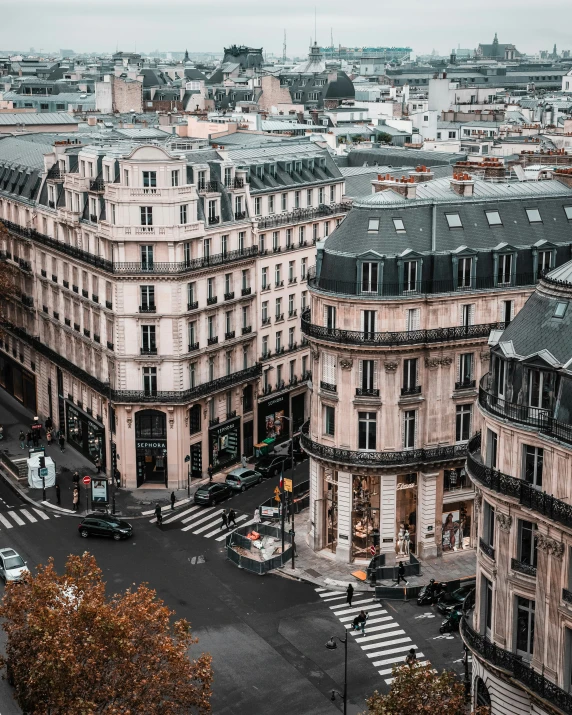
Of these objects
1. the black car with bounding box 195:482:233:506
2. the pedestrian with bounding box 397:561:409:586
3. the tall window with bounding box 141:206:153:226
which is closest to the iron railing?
the pedestrian with bounding box 397:561:409:586

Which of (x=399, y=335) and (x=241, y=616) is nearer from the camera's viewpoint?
(x=241, y=616)

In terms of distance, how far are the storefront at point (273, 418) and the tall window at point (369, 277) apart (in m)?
27.4

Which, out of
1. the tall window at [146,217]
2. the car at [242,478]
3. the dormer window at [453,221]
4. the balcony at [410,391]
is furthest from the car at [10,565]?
the dormer window at [453,221]

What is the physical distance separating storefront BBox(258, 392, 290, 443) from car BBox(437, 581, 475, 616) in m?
31.1

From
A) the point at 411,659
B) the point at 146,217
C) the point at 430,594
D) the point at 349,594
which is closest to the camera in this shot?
the point at 411,659

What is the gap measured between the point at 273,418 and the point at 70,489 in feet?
60.2

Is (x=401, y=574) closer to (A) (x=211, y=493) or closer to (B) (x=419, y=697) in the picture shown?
(A) (x=211, y=493)

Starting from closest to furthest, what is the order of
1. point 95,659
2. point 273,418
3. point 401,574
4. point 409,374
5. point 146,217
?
1. point 95,659
2. point 401,574
3. point 409,374
4. point 146,217
5. point 273,418

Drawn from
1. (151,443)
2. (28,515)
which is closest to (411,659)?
(151,443)

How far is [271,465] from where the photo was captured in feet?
299

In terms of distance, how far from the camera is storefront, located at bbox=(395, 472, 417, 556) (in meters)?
73.8

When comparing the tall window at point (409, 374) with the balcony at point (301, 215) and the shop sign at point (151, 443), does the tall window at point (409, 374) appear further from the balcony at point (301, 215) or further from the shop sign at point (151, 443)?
the balcony at point (301, 215)

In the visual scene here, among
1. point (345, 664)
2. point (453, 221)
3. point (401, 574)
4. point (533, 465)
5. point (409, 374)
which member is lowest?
point (401, 574)

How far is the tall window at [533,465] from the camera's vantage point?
1827 inches
